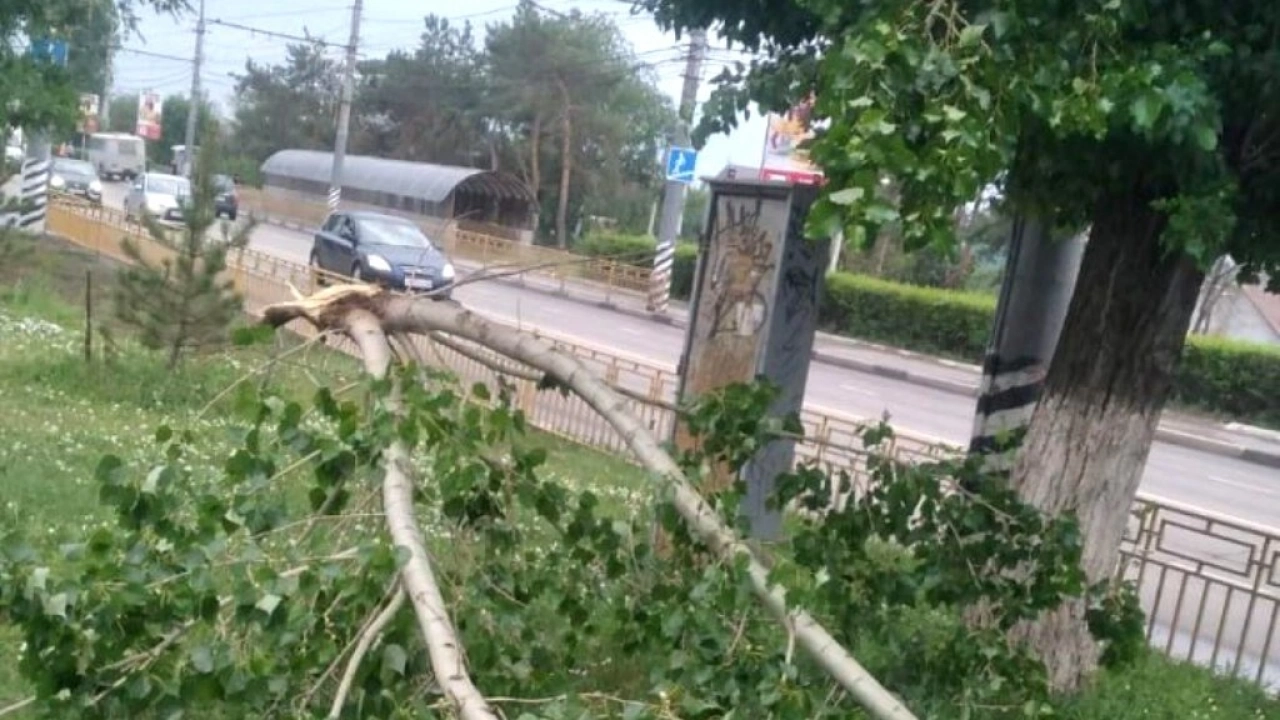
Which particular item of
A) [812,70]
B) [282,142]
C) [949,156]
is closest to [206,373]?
[812,70]

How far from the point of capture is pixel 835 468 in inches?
181

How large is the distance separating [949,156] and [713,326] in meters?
3.87

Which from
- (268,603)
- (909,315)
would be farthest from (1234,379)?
(268,603)

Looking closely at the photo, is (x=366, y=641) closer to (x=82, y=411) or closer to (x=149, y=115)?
(x=82, y=411)

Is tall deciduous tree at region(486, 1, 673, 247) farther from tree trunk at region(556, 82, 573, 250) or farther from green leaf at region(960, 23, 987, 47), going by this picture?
green leaf at region(960, 23, 987, 47)

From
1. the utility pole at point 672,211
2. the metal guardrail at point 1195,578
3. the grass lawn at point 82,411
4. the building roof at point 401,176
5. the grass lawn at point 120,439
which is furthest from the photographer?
the building roof at point 401,176

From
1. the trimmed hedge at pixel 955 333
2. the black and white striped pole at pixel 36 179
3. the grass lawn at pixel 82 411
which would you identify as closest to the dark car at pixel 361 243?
the trimmed hedge at pixel 955 333

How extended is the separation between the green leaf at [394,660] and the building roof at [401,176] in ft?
103

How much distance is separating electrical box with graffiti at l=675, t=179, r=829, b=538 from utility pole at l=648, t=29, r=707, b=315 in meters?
7.40

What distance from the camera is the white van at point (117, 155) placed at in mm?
58438

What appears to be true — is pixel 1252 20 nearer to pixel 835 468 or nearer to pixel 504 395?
pixel 835 468

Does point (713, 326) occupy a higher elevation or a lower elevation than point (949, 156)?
lower

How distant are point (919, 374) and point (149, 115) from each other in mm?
41377

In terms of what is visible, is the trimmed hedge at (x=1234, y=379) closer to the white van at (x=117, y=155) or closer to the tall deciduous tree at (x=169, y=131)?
the white van at (x=117, y=155)
